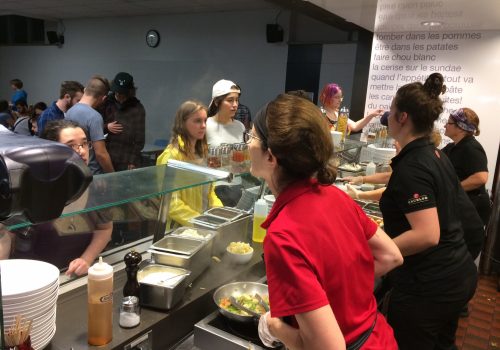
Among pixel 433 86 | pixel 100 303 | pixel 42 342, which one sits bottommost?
pixel 42 342

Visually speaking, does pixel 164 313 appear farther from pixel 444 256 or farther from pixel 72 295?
pixel 444 256

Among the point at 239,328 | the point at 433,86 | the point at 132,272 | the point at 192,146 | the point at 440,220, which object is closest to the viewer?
the point at 132,272

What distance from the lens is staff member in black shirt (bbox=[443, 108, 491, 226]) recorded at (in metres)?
3.71

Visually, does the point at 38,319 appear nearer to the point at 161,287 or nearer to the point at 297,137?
the point at 161,287

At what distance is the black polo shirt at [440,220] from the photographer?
1.92 m

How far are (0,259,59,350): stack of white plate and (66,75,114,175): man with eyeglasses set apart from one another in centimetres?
259

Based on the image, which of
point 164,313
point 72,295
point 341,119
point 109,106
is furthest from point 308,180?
point 109,106

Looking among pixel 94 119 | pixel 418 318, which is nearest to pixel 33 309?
pixel 418 318

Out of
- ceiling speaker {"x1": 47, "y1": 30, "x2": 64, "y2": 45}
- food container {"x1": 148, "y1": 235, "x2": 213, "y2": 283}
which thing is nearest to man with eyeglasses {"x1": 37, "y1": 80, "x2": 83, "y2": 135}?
food container {"x1": 148, "y1": 235, "x2": 213, "y2": 283}

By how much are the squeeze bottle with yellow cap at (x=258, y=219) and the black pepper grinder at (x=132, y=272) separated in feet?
3.15

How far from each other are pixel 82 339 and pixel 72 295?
0.95 feet

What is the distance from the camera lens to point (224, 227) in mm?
2037

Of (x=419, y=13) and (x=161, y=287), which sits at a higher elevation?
(x=419, y=13)

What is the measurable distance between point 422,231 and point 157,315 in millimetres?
1214
